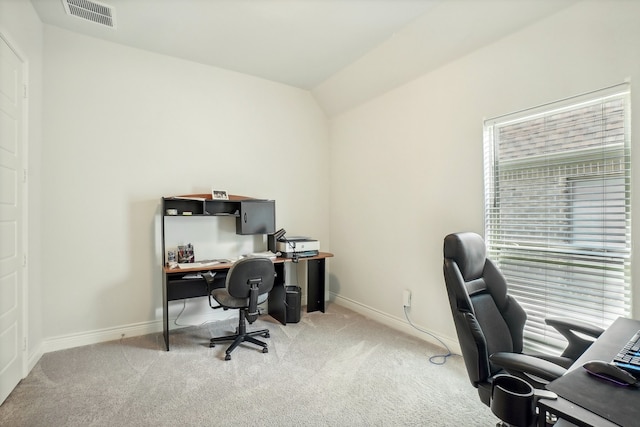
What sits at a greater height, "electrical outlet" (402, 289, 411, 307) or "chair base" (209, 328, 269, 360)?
"electrical outlet" (402, 289, 411, 307)

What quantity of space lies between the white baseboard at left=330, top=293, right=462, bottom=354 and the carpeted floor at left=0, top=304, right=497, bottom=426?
9 cm

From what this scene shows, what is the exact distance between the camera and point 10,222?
213 centimetres

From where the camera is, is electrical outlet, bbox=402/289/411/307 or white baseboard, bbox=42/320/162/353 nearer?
white baseboard, bbox=42/320/162/353

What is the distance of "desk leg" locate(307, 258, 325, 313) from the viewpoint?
3855mm

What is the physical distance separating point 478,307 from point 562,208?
1107mm

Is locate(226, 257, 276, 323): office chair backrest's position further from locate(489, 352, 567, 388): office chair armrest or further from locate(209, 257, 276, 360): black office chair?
locate(489, 352, 567, 388): office chair armrest

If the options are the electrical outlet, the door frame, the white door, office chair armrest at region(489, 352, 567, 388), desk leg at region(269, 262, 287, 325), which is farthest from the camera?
desk leg at region(269, 262, 287, 325)

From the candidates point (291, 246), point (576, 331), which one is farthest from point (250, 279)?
point (576, 331)

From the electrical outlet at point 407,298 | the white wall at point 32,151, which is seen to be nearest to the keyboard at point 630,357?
the electrical outlet at point 407,298

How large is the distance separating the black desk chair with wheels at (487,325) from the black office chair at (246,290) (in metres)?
1.68

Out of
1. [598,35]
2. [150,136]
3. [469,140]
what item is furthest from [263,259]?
[598,35]

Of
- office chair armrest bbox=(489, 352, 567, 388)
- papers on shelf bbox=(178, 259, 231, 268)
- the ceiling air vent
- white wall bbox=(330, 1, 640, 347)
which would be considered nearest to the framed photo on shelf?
papers on shelf bbox=(178, 259, 231, 268)

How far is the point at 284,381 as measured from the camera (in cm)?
233

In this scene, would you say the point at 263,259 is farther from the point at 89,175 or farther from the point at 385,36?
the point at 385,36
